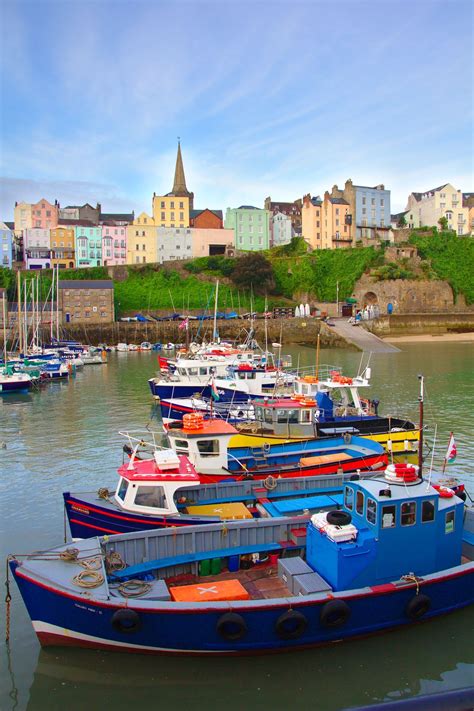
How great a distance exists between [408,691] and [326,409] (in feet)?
44.4

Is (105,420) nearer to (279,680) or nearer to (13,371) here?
(13,371)

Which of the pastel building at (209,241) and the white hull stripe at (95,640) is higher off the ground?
the pastel building at (209,241)

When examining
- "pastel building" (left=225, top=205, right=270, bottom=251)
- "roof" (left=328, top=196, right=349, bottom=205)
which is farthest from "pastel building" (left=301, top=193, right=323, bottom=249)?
"pastel building" (left=225, top=205, right=270, bottom=251)

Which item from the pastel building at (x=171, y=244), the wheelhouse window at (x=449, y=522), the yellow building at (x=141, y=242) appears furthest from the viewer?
the pastel building at (x=171, y=244)

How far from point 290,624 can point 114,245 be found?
3470 inches

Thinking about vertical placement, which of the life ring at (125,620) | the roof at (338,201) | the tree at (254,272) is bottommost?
the life ring at (125,620)

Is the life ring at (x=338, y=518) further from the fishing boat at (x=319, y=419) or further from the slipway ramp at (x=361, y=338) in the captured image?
the slipway ramp at (x=361, y=338)

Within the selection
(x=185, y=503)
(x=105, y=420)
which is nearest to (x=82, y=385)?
(x=105, y=420)

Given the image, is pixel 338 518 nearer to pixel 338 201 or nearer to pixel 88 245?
pixel 338 201

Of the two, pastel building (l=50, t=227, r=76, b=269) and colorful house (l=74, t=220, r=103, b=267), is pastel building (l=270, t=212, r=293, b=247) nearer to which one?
colorful house (l=74, t=220, r=103, b=267)

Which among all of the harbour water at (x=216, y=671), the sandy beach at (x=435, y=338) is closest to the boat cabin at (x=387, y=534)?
the harbour water at (x=216, y=671)

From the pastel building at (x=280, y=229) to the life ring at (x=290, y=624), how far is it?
309ft

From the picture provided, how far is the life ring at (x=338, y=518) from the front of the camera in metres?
9.30

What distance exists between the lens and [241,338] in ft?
228
